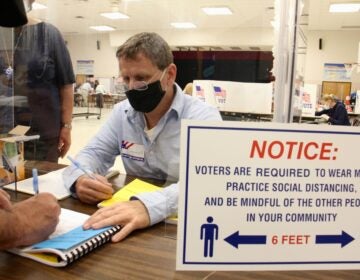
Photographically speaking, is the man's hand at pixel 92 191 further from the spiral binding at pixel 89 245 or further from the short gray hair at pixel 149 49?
the short gray hair at pixel 149 49

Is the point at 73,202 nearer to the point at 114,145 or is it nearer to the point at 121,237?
the point at 121,237

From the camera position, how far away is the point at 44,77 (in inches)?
94.9

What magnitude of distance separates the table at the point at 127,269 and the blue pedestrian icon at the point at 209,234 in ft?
0.48

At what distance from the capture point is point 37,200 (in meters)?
0.89

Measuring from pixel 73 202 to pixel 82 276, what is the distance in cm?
47

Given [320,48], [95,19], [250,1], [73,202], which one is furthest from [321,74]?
[73,202]

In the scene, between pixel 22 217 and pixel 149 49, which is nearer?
pixel 22 217

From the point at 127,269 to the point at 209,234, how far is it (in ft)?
0.76

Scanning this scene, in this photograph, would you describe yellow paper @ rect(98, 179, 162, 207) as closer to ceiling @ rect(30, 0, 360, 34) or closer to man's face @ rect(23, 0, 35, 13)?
man's face @ rect(23, 0, 35, 13)

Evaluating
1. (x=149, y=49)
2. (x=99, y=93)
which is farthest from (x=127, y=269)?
(x=99, y=93)

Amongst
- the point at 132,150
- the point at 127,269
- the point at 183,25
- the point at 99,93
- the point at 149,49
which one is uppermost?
the point at 183,25

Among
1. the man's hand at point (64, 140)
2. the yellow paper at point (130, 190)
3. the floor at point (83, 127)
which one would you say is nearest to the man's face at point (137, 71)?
the yellow paper at point (130, 190)

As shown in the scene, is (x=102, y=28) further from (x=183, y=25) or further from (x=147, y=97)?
(x=147, y=97)

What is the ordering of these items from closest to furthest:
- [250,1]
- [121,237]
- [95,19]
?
[121,237] → [250,1] → [95,19]
